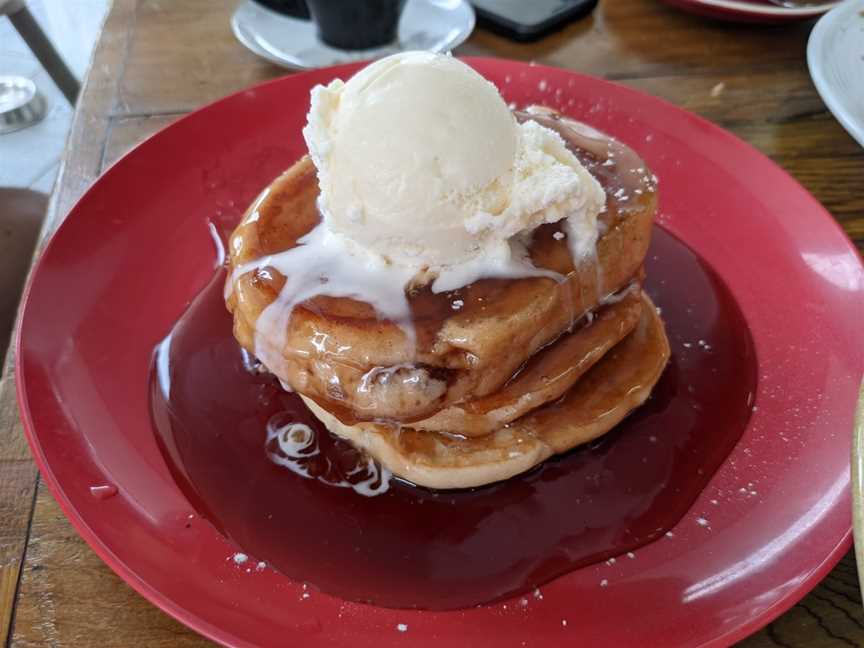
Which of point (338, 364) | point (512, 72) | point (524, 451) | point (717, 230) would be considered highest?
point (338, 364)

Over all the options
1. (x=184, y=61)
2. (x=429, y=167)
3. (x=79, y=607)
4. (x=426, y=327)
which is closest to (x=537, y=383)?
(x=426, y=327)

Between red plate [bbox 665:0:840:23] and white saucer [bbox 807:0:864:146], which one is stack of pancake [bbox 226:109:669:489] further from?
red plate [bbox 665:0:840:23]

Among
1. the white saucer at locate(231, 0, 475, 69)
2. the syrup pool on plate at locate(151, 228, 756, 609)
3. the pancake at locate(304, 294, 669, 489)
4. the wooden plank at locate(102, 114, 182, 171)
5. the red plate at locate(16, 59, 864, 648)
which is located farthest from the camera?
the white saucer at locate(231, 0, 475, 69)

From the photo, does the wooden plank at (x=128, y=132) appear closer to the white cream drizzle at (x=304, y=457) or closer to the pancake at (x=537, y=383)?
the white cream drizzle at (x=304, y=457)

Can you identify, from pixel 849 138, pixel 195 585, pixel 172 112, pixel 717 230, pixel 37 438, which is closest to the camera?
pixel 195 585

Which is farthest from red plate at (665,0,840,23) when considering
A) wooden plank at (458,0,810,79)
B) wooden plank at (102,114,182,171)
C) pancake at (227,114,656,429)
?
wooden plank at (102,114,182,171)

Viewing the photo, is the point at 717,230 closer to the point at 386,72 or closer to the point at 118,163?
the point at 386,72

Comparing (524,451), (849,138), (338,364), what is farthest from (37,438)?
(849,138)

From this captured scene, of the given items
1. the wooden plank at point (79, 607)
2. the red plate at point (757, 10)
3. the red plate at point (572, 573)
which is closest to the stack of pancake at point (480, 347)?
the red plate at point (572, 573)
